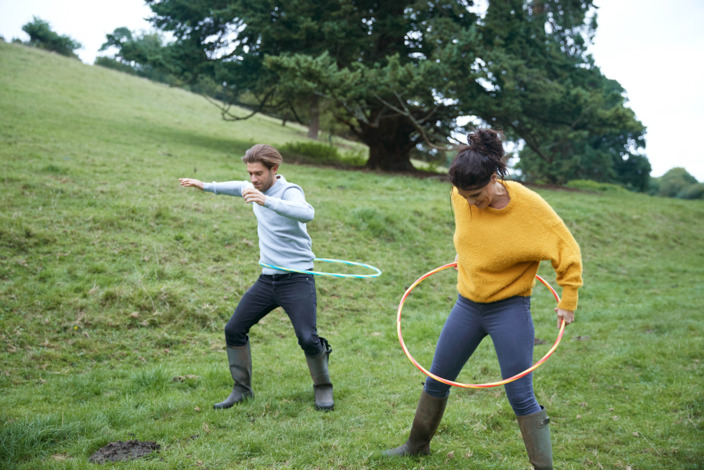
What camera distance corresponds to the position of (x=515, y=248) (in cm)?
329

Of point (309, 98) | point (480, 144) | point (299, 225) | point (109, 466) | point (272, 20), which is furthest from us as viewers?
point (309, 98)

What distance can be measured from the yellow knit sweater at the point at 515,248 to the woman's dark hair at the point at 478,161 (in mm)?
254

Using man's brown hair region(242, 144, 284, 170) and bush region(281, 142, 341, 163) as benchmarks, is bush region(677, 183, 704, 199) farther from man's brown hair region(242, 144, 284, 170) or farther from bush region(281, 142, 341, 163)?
man's brown hair region(242, 144, 284, 170)

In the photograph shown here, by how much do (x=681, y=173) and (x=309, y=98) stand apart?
35681 mm

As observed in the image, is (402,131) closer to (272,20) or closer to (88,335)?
(272,20)

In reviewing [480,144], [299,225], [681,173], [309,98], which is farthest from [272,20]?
[681,173]

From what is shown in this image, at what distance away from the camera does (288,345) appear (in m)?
6.92

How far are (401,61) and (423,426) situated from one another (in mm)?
16951

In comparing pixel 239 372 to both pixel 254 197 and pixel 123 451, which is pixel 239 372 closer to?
pixel 123 451

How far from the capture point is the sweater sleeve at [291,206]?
417cm

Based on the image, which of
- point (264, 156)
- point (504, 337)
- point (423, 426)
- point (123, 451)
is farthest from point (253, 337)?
point (504, 337)

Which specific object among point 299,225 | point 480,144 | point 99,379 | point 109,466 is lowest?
point 99,379

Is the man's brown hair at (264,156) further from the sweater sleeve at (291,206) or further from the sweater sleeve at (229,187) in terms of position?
the sweater sleeve at (229,187)

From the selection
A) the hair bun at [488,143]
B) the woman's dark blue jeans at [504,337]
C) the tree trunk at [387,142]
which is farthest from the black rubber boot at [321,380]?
the tree trunk at [387,142]
